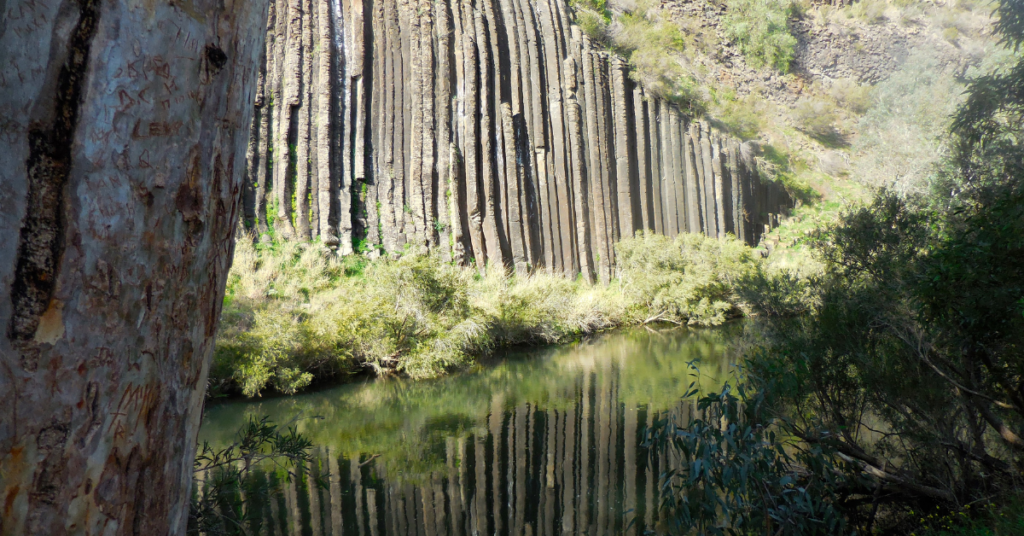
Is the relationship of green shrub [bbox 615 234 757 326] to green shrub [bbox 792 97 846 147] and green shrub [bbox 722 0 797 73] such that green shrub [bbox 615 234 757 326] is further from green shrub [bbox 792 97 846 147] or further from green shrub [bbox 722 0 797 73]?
green shrub [bbox 722 0 797 73]

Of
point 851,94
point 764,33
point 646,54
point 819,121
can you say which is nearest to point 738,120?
point 646,54

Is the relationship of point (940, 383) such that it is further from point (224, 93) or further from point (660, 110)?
point (660, 110)

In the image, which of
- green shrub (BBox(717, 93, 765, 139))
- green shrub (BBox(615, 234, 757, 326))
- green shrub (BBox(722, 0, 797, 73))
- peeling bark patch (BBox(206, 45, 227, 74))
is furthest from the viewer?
green shrub (BBox(722, 0, 797, 73))

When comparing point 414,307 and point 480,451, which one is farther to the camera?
point 414,307

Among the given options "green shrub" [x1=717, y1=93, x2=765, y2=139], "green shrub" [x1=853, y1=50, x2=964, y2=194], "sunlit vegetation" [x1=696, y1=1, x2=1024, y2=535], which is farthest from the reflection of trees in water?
"green shrub" [x1=717, y1=93, x2=765, y2=139]

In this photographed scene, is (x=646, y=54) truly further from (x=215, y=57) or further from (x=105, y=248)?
(x=105, y=248)

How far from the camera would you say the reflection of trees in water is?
16.8 ft

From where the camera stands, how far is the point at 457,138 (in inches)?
711

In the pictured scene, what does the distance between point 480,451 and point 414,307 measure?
5.25 meters

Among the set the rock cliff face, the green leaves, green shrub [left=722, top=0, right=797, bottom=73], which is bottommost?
the green leaves

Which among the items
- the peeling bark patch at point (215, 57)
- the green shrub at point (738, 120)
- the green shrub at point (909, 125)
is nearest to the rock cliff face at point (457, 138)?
the green shrub at point (738, 120)

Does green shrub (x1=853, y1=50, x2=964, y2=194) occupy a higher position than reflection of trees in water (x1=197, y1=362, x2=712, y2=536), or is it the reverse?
green shrub (x1=853, y1=50, x2=964, y2=194)

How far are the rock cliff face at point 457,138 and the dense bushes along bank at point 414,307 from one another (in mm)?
1338

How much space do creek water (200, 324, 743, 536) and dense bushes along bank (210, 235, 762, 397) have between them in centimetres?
62
